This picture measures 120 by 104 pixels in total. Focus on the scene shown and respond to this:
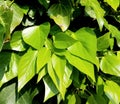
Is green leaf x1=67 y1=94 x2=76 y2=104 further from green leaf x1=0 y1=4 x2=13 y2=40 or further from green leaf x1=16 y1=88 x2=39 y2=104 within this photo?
green leaf x1=0 y1=4 x2=13 y2=40

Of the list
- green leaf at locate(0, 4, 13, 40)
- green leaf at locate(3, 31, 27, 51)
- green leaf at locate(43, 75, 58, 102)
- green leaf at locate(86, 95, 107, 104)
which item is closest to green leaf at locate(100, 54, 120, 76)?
green leaf at locate(86, 95, 107, 104)

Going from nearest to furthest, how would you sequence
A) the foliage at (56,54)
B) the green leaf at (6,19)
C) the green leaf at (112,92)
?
the green leaf at (6,19), the foliage at (56,54), the green leaf at (112,92)

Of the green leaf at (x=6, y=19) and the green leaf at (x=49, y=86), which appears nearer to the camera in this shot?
the green leaf at (x=6, y=19)

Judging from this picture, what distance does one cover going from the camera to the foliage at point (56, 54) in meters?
1.21

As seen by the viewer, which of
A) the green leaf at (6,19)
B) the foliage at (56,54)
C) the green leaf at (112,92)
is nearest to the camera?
the green leaf at (6,19)

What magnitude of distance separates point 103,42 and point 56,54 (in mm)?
228

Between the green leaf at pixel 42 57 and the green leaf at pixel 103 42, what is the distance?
0.24 m

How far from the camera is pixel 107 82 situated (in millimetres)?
1383

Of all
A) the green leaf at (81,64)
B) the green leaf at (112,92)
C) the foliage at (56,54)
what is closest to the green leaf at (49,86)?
the foliage at (56,54)

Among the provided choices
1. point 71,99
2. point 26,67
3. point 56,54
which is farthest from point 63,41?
point 71,99

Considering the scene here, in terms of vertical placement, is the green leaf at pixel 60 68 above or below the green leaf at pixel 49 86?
above

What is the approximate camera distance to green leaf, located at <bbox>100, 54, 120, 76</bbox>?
134 cm

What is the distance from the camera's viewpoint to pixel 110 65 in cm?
136

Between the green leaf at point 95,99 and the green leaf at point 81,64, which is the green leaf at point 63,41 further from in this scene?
the green leaf at point 95,99
